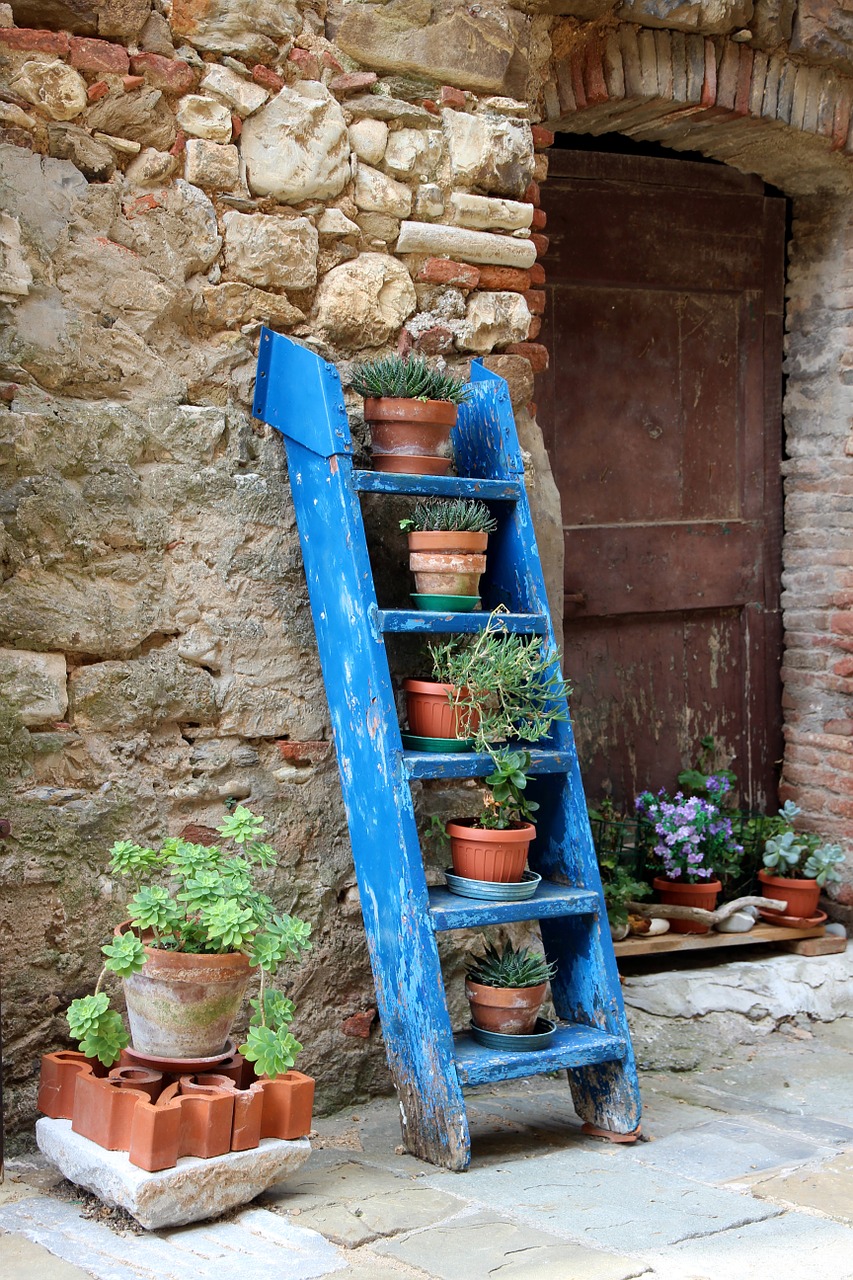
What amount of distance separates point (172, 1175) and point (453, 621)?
1222mm

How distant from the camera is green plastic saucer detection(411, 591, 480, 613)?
9.79 ft

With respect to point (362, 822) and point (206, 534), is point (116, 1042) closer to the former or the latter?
point (362, 822)

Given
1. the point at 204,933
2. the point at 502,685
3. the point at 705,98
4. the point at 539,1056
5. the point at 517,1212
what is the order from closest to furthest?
the point at 517,1212, the point at 204,933, the point at 539,1056, the point at 502,685, the point at 705,98

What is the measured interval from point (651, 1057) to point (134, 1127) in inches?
67.2

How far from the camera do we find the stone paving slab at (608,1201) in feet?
7.97

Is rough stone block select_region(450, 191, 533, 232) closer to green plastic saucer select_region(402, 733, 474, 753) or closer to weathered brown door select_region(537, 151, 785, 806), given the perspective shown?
weathered brown door select_region(537, 151, 785, 806)

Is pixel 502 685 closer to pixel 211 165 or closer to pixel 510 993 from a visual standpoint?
pixel 510 993

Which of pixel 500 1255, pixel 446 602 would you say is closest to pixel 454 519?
pixel 446 602

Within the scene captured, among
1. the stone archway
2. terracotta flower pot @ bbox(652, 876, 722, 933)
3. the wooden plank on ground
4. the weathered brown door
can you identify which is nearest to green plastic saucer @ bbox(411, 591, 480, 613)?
the weathered brown door

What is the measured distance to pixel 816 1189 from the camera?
2.70 meters

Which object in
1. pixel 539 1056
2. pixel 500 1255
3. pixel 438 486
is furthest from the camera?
pixel 438 486

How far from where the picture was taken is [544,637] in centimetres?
305

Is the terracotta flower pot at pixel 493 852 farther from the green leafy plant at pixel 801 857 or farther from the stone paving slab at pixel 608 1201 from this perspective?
the green leafy plant at pixel 801 857

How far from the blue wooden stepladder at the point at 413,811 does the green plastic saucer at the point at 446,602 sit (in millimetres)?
78
